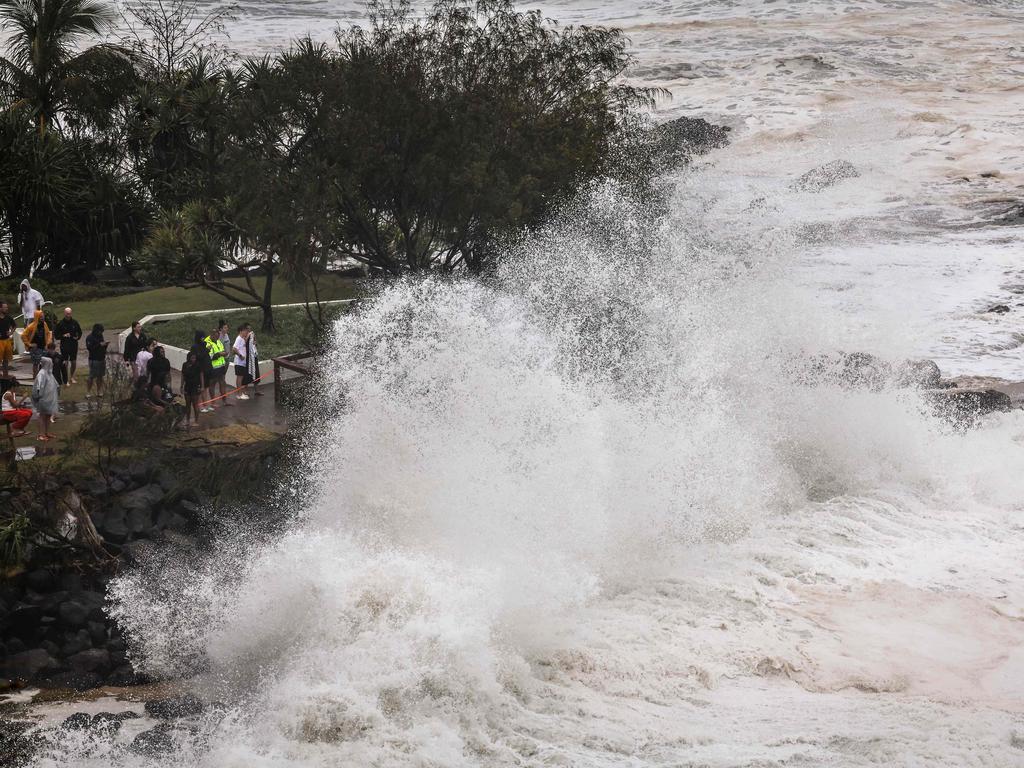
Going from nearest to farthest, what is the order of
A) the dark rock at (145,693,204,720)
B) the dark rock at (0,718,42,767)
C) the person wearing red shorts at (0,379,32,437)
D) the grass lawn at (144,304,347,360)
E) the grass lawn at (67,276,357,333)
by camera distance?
the dark rock at (0,718,42,767), the dark rock at (145,693,204,720), the person wearing red shorts at (0,379,32,437), the grass lawn at (144,304,347,360), the grass lawn at (67,276,357,333)

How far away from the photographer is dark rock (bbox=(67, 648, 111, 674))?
11.9 meters

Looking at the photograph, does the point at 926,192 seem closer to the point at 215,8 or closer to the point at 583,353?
the point at 583,353

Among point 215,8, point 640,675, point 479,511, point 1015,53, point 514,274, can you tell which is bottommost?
point 640,675

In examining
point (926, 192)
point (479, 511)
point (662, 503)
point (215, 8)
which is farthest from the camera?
point (215, 8)

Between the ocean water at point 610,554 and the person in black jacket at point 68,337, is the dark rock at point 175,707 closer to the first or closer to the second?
the ocean water at point 610,554

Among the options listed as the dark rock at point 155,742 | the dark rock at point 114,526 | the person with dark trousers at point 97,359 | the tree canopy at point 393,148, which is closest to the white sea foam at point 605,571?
the dark rock at point 155,742

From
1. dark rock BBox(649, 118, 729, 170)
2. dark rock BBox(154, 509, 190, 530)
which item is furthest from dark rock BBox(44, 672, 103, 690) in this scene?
dark rock BBox(649, 118, 729, 170)

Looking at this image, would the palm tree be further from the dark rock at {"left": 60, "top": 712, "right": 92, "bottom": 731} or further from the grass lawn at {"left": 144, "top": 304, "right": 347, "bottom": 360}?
the dark rock at {"left": 60, "top": 712, "right": 92, "bottom": 731}

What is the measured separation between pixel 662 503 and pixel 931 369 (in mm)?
9841

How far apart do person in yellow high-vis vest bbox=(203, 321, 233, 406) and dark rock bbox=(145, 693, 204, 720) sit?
731cm

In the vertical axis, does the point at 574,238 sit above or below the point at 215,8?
below

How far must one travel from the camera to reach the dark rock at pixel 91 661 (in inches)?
468

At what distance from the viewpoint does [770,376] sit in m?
19.0

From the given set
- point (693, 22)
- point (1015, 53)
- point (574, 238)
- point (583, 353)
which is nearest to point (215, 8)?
point (693, 22)
